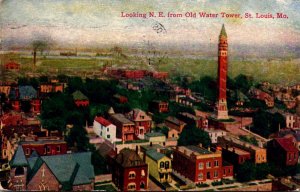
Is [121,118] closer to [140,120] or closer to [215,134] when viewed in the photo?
[140,120]

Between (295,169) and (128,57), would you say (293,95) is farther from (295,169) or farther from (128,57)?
(128,57)

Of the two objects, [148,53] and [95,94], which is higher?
[148,53]

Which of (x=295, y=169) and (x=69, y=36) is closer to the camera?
(x=69, y=36)

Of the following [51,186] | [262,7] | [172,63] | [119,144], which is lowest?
[51,186]

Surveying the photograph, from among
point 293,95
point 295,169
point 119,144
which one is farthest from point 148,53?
point 295,169

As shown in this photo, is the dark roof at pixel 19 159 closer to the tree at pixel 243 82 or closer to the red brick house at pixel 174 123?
the red brick house at pixel 174 123

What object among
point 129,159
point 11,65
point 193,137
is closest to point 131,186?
point 129,159
